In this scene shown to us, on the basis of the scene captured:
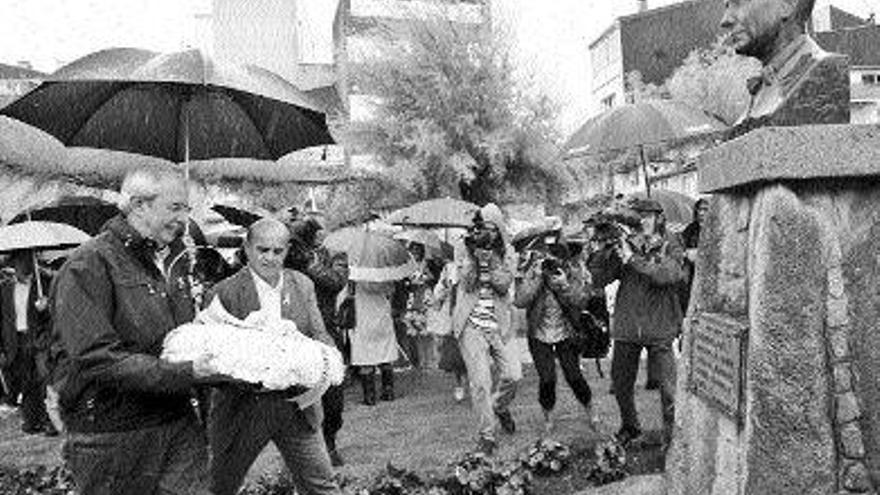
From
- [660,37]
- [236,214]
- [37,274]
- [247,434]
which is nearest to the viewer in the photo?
[247,434]

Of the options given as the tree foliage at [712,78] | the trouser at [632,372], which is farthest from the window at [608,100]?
the trouser at [632,372]

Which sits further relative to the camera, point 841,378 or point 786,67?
point 786,67

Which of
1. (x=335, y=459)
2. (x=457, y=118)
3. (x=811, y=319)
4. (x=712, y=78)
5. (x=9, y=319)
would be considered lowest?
(x=335, y=459)

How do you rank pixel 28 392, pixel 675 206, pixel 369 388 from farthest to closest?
pixel 369 388 → pixel 675 206 → pixel 28 392

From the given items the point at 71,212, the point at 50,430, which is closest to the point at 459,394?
the point at 50,430

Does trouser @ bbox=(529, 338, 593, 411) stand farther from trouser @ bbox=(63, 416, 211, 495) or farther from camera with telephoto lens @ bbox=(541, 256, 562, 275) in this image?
trouser @ bbox=(63, 416, 211, 495)

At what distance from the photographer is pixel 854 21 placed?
48656 mm

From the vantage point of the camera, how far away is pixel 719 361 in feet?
12.8

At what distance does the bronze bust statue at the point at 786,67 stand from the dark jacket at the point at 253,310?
2404 mm

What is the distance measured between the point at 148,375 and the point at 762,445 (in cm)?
238

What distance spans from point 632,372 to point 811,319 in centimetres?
339

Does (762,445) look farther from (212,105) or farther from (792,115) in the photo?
(212,105)

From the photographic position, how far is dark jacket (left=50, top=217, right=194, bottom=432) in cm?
318

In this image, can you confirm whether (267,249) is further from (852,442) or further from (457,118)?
(457,118)
